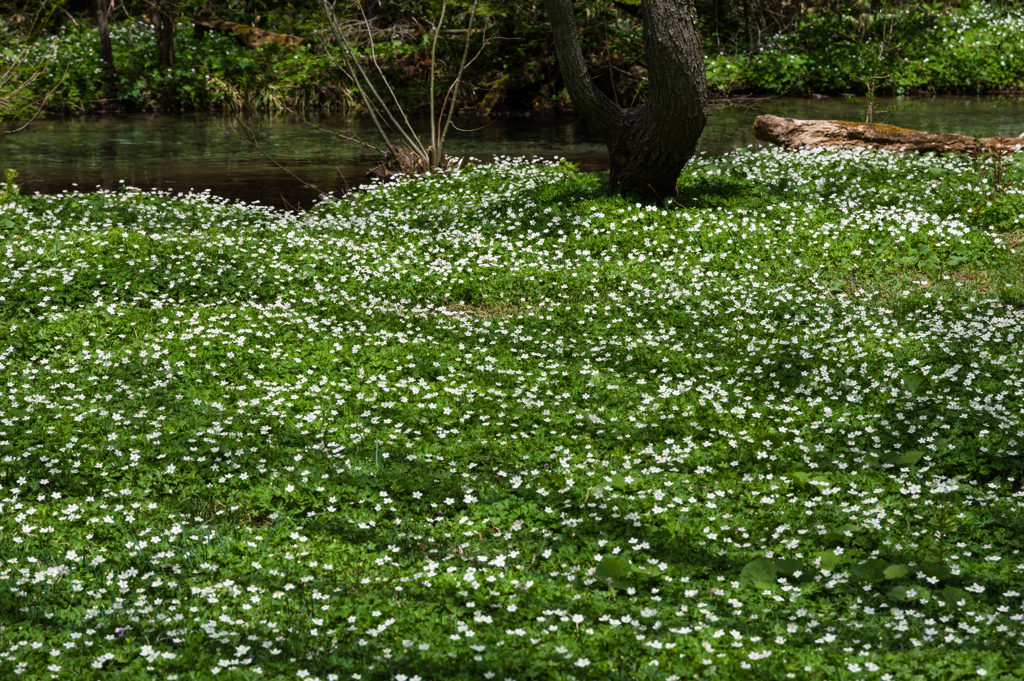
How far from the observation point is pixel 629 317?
34.7 feet

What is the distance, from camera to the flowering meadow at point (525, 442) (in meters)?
4.90

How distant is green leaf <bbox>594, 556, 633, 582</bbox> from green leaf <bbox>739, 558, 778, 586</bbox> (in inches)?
27.3

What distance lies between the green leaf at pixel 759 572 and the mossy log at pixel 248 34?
28004 millimetres

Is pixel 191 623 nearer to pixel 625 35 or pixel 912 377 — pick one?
pixel 912 377

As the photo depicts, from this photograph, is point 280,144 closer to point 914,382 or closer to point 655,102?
point 655,102

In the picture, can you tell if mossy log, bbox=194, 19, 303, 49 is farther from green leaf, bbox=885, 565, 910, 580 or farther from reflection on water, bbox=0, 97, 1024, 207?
green leaf, bbox=885, 565, 910, 580

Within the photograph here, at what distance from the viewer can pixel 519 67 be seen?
95.3 ft

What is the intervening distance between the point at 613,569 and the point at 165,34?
90.7 ft

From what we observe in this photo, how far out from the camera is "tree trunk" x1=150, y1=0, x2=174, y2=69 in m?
27.7

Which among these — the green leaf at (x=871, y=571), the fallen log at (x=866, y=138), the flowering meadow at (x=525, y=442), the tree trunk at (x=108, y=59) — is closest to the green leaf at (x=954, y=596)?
the flowering meadow at (x=525, y=442)

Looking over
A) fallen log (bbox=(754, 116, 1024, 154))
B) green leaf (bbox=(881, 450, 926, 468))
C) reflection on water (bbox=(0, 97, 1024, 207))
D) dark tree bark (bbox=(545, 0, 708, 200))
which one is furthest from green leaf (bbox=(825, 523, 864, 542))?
reflection on water (bbox=(0, 97, 1024, 207))

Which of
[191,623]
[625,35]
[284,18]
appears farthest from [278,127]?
[191,623]

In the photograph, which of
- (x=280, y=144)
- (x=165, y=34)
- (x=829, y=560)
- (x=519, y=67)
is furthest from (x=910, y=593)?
(x=165, y=34)

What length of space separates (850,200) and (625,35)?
16.5 meters
